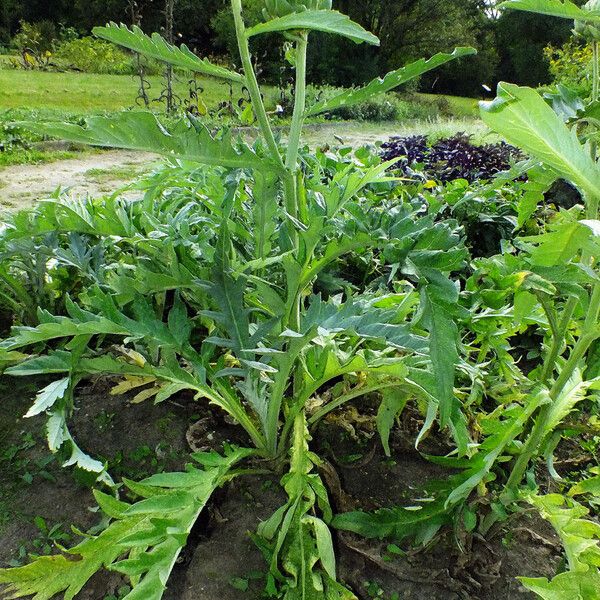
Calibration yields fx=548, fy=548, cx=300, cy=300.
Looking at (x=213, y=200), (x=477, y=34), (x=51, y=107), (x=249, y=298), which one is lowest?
(x=51, y=107)

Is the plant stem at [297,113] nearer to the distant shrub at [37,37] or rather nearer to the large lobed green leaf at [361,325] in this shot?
the large lobed green leaf at [361,325]

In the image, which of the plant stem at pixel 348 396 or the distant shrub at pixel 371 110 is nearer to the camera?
the plant stem at pixel 348 396

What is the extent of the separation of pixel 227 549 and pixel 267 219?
2.64ft

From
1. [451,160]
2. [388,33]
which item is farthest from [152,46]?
[388,33]

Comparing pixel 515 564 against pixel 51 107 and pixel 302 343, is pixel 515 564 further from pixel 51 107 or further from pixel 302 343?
pixel 51 107

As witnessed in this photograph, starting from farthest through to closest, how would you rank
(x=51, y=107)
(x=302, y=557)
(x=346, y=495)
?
(x=51, y=107), (x=346, y=495), (x=302, y=557)

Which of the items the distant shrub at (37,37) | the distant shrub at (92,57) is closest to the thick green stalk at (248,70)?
the distant shrub at (92,57)

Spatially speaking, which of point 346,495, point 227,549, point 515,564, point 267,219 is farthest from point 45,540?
point 515,564

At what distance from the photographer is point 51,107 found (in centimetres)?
934

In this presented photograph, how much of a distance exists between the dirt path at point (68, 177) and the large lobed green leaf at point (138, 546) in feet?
11.9

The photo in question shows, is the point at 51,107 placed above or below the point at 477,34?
below

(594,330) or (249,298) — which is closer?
(594,330)

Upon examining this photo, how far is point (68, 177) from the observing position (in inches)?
215

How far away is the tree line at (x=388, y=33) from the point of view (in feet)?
61.7
